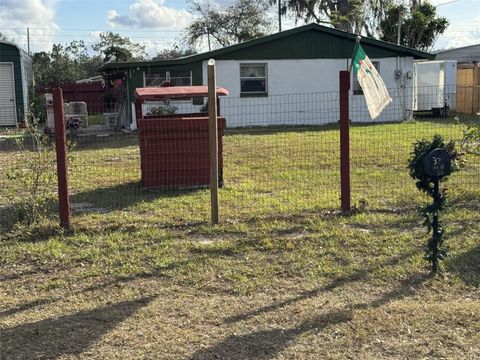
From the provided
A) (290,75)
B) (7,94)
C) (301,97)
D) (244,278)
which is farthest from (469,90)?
(244,278)

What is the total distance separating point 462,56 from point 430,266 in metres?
31.3

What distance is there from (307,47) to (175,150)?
42.8 ft

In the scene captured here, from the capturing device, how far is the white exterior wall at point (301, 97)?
19688 mm

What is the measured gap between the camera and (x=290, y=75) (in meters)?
20.1

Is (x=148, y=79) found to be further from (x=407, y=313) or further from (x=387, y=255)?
(x=407, y=313)

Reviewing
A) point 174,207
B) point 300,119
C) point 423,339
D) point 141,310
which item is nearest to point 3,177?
point 174,207

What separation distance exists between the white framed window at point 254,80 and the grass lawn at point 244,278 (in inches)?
469

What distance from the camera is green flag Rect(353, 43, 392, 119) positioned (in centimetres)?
633

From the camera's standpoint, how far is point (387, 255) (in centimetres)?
520

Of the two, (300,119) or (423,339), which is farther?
(300,119)

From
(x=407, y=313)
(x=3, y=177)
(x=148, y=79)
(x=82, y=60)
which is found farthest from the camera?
(x=82, y=60)

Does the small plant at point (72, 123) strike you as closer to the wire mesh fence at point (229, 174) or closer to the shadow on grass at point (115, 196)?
the wire mesh fence at point (229, 174)

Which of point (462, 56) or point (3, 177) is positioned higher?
point (462, 56)

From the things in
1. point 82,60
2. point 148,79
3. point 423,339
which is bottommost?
point 423,339
